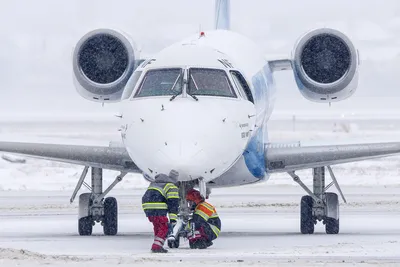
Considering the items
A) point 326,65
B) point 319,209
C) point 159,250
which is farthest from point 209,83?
point 326,65

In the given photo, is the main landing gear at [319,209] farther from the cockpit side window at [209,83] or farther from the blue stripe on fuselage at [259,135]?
the cockpit side window at [209,83]

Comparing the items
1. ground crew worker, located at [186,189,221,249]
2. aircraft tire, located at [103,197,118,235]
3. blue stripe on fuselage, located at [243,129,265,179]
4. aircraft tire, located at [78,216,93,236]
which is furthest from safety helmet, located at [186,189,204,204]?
aircraft tire, located at [78,216,93,236]

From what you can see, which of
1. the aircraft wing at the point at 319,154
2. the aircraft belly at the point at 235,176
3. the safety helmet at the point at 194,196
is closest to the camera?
the safety helmet at the point at 194,196

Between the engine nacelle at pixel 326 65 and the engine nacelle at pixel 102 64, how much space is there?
3.16 metres

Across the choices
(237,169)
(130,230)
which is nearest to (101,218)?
(130,230)

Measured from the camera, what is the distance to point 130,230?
66.2 ft

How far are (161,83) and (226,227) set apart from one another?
233 inches

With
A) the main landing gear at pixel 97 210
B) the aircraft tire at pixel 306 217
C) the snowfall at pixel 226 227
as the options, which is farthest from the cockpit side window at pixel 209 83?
the aircraft tire at pixel 306 217

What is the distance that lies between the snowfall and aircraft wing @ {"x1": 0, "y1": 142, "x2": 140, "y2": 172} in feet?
0.82

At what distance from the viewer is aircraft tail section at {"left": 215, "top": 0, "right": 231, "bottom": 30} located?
985 inches

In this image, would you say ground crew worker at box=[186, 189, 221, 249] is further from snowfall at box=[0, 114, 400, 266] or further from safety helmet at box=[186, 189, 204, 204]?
snowfall at box=[0, 114, 400, 266]

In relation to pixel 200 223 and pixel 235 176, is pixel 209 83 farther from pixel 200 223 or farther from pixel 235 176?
pixel 235 176

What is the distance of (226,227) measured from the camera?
20.5 m

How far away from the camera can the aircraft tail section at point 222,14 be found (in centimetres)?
2503
